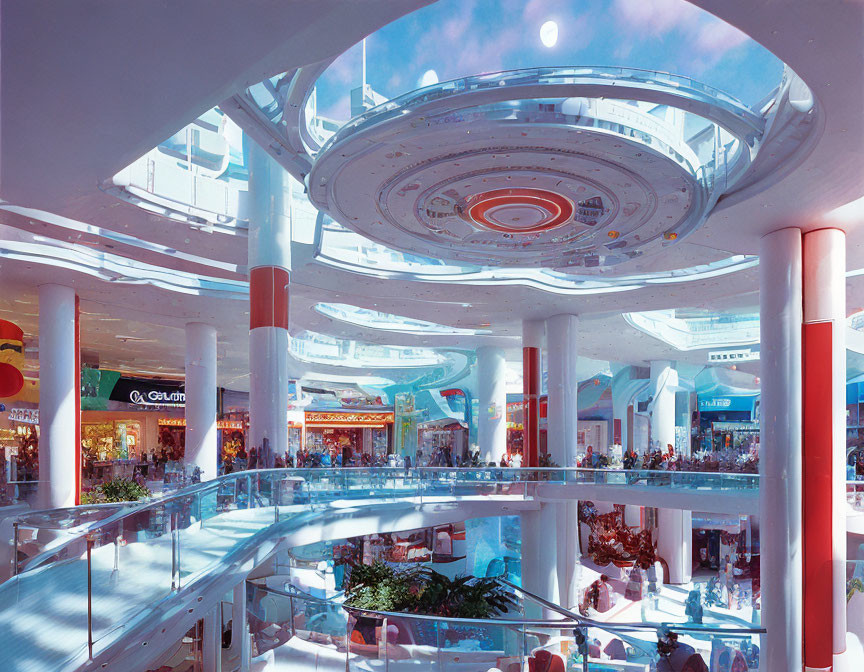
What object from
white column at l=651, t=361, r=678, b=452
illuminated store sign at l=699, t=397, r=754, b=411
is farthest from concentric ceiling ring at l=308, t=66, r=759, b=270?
illuminated store sign at l=699, t=397, r=754, b=411

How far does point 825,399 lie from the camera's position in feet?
35.0

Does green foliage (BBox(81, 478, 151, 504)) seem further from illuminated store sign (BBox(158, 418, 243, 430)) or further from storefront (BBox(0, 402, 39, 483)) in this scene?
illuminated store sign (BBox(158, 418, 243, 430))

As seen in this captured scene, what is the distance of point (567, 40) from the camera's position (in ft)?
23.1

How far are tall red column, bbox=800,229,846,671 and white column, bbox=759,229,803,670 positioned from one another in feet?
0.45

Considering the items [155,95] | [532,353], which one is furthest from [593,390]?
[155,95]

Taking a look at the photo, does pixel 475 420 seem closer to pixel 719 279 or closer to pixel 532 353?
pixel 532 353

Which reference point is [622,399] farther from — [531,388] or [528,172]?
Answer: [528,172]

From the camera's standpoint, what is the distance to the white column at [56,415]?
14.5 metres

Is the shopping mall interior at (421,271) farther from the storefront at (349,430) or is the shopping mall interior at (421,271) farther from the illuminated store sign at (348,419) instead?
the storefront at (349,430)

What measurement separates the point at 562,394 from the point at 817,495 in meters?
9.31

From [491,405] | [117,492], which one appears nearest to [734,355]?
[491,405]

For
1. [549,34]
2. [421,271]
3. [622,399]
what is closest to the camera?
[549,34]

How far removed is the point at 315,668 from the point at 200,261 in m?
9.07

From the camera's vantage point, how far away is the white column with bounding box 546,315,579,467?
19.7m
